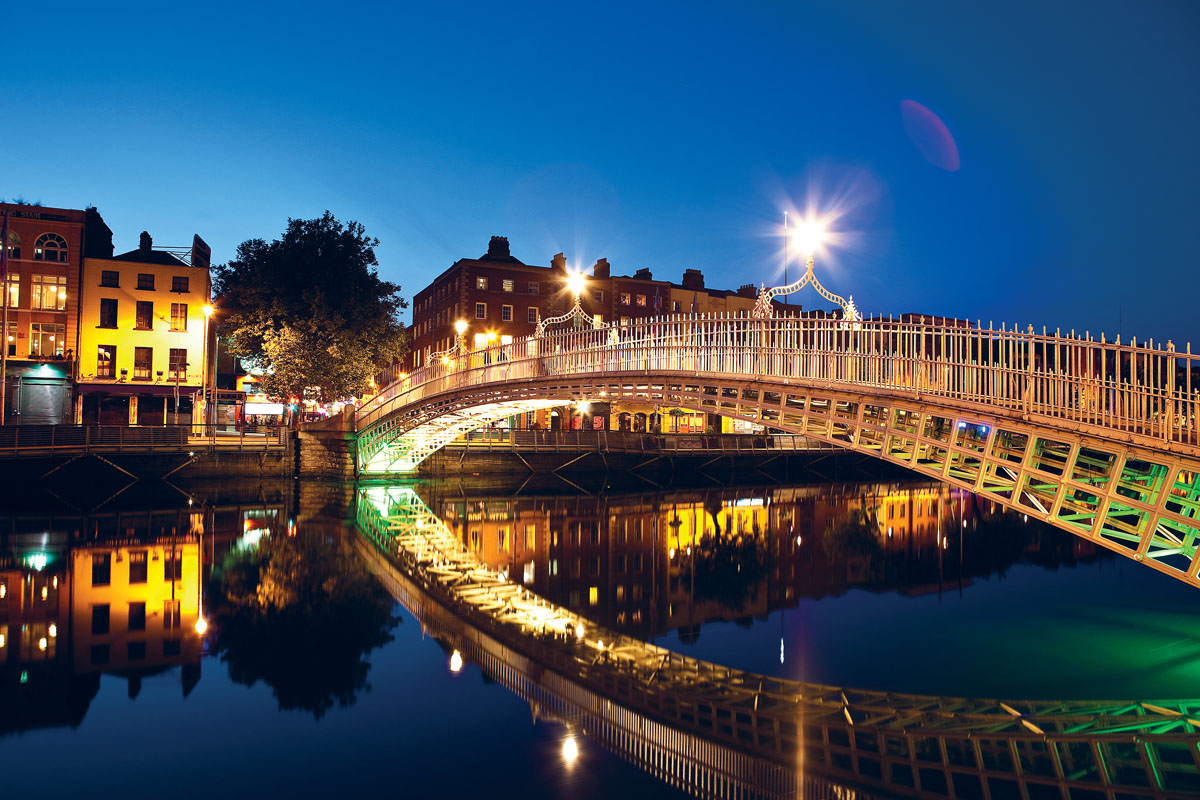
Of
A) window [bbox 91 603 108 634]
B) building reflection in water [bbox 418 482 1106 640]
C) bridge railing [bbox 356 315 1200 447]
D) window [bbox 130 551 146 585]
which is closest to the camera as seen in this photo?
bridge railing [bbox 356 315 1200 447]

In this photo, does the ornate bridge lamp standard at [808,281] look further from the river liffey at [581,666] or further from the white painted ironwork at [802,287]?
the river liffey at [581,666]

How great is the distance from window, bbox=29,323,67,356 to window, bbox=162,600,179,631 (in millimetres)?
34565

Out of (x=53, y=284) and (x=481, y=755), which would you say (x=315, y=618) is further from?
(x=53, y=284)

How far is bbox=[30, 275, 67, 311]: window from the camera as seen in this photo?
136ft

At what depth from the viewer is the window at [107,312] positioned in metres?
43.0

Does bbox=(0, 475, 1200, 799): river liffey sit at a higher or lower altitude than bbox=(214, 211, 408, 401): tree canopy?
lower

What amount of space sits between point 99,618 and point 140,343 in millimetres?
35643

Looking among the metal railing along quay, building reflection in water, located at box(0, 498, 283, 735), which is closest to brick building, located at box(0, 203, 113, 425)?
building reflection in water, located at box(0, 498, 283, 735)

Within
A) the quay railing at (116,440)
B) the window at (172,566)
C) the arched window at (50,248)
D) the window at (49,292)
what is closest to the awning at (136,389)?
the window at (49,292)

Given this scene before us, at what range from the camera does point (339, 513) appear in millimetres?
26656

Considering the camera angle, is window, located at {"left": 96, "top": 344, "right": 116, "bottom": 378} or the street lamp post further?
window, located at {"left": 96, "top": 344, "right": 116, "bottom": 378}

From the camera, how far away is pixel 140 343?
144ft

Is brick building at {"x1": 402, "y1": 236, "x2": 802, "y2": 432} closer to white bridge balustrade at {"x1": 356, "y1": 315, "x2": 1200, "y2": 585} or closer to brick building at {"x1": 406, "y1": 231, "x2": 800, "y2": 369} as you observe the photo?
brick building at {"x1": 406, "y1": 231, "x2": 800, "y2": 369}

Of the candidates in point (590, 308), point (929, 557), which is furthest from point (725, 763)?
point (590, 308)
